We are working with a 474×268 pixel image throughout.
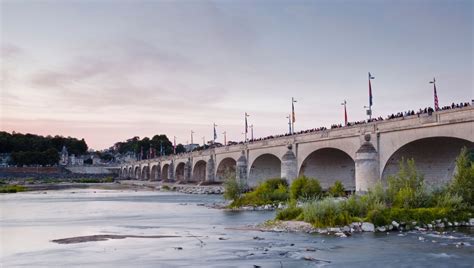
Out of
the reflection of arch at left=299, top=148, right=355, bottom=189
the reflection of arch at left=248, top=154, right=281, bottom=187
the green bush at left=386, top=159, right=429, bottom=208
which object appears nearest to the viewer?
the green bush at left=386, top=159, right=429, bottom=208

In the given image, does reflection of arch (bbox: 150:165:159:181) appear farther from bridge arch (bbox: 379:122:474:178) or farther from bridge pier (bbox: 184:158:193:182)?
bridge arch (bbox: 379:122:474:178)

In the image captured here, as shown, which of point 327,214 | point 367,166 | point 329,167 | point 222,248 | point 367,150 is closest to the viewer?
point 222,248

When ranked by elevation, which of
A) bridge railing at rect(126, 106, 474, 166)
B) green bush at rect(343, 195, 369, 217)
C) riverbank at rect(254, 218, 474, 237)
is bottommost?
riverbank at rect(254, 218, 474, 237)

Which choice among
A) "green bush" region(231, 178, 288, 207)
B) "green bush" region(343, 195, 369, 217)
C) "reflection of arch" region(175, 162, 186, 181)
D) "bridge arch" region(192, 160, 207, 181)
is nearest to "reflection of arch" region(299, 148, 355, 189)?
"green bush" region(231, 178, 288, 207)

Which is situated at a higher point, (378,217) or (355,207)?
(355,207)

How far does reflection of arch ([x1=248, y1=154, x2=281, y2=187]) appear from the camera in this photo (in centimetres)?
8294

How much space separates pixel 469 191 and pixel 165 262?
2198cm

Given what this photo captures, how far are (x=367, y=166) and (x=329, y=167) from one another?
19.1m

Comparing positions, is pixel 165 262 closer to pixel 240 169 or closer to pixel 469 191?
pixel 469 191

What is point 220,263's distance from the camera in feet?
74.4

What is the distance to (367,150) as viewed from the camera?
50.3 metres

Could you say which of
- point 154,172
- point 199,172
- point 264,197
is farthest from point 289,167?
point 154,172

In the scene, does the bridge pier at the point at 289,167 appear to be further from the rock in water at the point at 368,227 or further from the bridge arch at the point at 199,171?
the bridge arch at the point at 199,171

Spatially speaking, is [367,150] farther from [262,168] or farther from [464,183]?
[262,168]
